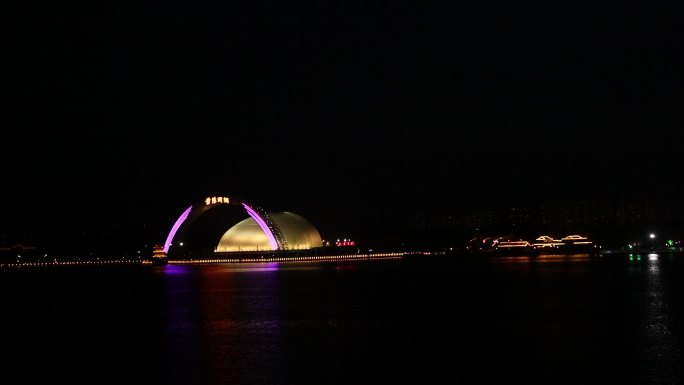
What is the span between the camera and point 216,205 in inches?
4026

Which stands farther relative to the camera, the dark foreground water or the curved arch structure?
the curved arch structure

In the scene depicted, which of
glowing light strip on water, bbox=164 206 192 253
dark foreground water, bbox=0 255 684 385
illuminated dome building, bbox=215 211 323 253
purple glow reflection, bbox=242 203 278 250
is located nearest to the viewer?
dark foreground water, bbox=0 255 684 385

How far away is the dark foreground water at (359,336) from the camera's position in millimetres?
16219

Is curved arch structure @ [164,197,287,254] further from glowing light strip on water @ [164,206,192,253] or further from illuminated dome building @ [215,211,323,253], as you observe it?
illuminated dome building @ [215,211,323,253]

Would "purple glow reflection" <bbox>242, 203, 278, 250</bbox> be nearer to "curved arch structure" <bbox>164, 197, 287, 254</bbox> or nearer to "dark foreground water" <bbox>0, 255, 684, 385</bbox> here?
"curved arch structure" <bbox>164, 197, 287, 254</bbox>

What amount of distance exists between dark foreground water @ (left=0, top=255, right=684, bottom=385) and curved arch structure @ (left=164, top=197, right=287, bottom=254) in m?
61.9

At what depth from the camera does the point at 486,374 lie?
1568 centimetres

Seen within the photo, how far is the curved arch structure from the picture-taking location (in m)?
99.2

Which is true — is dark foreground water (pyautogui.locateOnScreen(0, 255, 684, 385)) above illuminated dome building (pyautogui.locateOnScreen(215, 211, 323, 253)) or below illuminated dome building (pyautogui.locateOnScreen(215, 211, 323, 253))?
below

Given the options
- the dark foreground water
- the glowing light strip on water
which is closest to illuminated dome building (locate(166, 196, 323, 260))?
the glowing light strip on water

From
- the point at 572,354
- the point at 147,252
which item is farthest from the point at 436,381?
the point at 147,252

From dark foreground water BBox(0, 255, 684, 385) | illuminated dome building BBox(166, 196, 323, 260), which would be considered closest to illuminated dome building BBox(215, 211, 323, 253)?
illuminated dome building BBox(166, 196, 323, 260)

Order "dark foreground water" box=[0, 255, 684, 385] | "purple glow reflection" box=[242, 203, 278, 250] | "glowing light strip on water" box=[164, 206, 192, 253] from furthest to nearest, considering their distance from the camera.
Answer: "purple glow reflection" box=[242, 203, 278, 250] → "glowing light strip on water" box=[164, 206, 192, 253] → "dark foreground water" box=[0, 255, 684, 385]

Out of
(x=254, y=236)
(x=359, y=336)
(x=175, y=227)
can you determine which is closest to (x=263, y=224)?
(x=254, y=236)
